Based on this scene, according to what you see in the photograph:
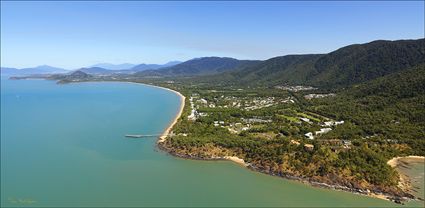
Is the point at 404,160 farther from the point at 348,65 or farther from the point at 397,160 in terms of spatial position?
the point at 348,65

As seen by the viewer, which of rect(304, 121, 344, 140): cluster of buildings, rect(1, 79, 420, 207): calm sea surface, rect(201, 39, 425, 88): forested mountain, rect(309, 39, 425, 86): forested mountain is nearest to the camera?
rect(1, 79, 420, 207): calm sea surface

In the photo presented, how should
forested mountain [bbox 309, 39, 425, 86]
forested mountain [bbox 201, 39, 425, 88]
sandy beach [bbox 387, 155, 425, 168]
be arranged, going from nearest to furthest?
sandy beach [bbox 387, 155, 425, 168] → forested mountain [bbox 309, 39, 425, 86] → forested mountain [bbox 201, 39, 425, 88]

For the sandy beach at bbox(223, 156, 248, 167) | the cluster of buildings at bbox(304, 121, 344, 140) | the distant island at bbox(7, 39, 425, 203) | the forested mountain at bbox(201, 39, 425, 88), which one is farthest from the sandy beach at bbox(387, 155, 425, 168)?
the forested mountain at bbox(201, 39, 425, 88)

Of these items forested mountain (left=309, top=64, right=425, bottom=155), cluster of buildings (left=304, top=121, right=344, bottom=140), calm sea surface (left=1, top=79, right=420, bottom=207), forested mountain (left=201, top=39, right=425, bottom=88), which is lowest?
calm sea surface (left=1, top=79, right=420, bottom=207)

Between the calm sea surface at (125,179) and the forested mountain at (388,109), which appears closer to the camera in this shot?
the calm sea surface at (125,179)

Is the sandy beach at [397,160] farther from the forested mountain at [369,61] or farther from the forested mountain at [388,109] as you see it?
the forested mountain at [369,61]

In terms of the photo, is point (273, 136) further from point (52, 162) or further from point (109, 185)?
point (52, 162)

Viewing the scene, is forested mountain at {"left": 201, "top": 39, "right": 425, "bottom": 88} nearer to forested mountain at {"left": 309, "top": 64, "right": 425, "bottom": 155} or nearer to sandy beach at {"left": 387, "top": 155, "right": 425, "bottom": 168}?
forested mountain at {"left": 309, "top": 64, "right": 425, "bottom": 155}

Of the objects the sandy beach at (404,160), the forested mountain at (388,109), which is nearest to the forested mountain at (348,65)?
the forested mountain at (388,109)

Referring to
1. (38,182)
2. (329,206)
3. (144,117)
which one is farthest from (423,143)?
(144,117)
